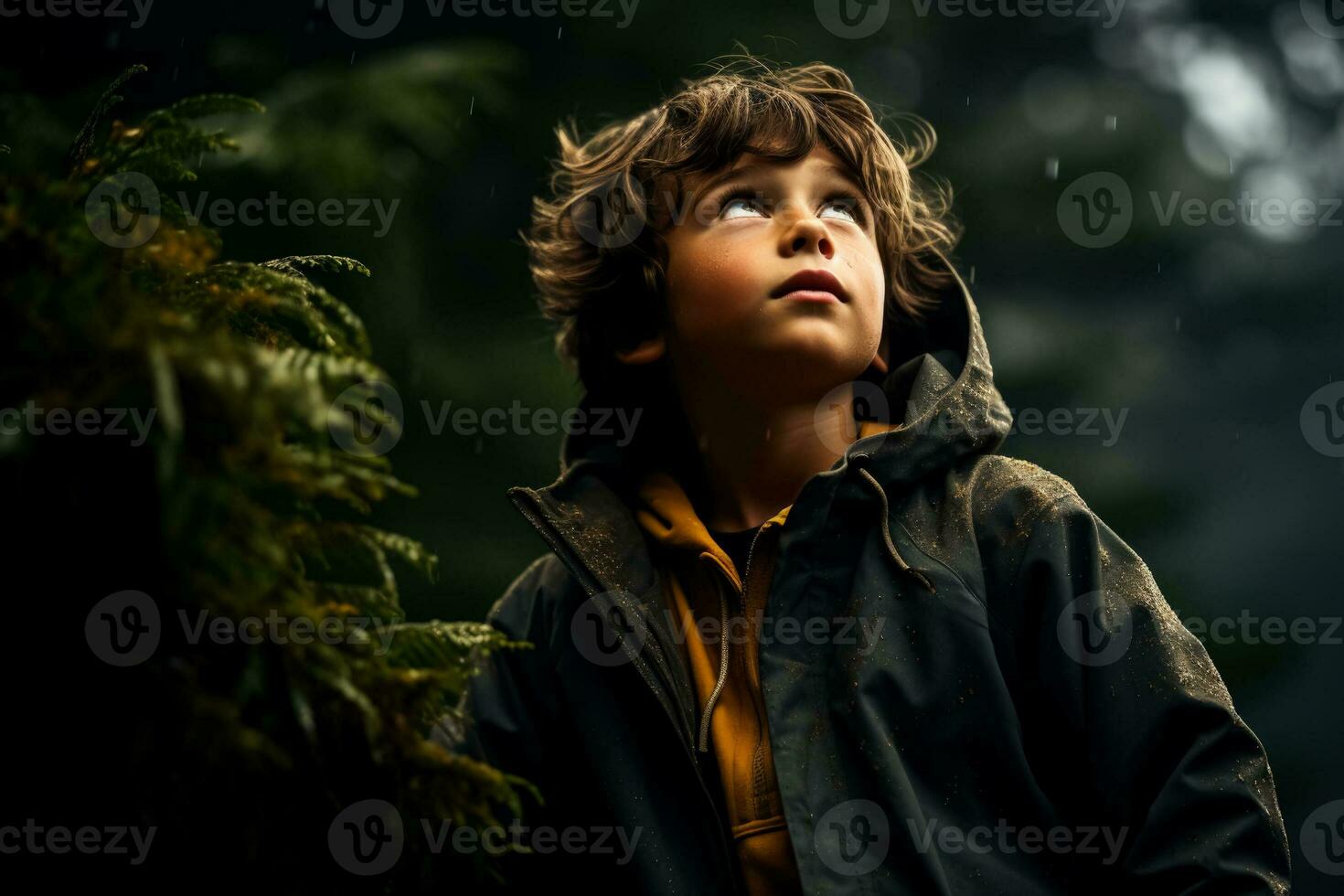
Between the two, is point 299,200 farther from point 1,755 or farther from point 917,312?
point 1,755

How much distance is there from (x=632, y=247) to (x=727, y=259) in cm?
47

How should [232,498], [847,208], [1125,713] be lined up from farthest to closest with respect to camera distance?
[847,208] < [1125,713] < [232,498]

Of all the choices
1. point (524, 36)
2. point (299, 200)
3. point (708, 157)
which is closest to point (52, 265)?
point (708, 157)

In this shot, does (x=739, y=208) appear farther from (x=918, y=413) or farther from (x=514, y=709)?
(x=514, y=709)

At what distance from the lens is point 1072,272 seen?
557cm

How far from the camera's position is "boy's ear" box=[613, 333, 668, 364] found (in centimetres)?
296

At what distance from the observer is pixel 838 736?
212 centimetres

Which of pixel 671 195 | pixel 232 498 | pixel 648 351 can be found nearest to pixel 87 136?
pixel 232 498

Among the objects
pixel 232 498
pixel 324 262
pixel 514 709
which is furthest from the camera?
pixel 514 709

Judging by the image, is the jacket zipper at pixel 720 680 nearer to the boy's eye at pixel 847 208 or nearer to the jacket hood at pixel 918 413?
the jacket hood at pixel 918 413

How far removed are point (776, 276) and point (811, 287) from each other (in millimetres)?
81

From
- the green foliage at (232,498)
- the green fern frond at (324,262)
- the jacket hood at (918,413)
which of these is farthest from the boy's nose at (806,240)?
the green foliage at (232,498)

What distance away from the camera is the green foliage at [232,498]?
1104mm

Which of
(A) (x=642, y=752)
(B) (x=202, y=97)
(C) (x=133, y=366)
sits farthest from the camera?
(A) (x=642, y=752)
